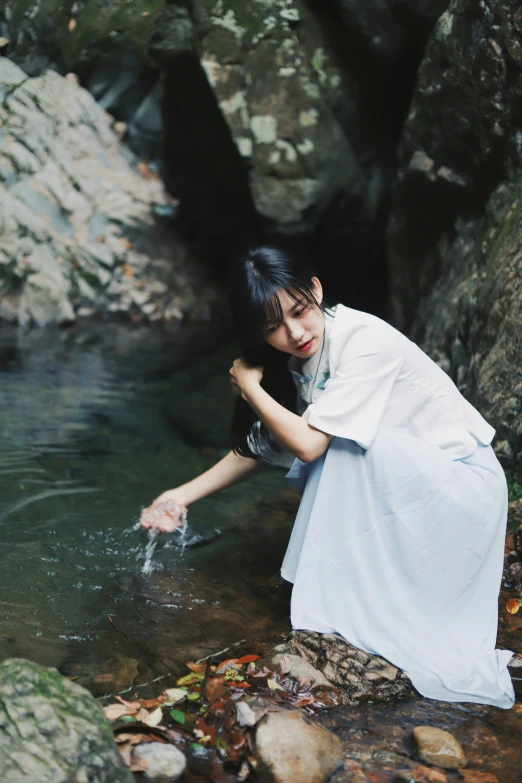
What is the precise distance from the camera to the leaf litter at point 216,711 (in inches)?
76.8

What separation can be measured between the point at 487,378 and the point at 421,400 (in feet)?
4.51

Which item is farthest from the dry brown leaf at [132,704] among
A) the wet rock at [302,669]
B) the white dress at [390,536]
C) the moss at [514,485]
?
the moss at [514,485]

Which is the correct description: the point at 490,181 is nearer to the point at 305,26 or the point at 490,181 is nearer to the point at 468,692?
the point at 468,692

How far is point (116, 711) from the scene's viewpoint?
2072 millimetres

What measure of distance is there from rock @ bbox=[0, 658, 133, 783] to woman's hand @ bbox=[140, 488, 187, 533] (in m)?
1.10

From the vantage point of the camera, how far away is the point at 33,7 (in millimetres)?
9250

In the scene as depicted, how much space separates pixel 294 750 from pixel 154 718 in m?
0.42

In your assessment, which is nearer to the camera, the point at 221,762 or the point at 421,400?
the point at 221,762

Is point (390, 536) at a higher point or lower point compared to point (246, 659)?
higher

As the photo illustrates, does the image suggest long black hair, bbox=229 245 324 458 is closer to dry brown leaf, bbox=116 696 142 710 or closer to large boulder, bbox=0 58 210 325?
dry brown leaf, bbox=116 696 142 710

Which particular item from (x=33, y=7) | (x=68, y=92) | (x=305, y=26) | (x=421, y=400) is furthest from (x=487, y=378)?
(x=68, y=92)

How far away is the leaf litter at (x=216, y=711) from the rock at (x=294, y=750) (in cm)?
5

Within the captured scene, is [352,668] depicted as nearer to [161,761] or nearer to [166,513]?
[161,761]

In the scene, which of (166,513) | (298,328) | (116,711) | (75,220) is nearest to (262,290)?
(298,328)
